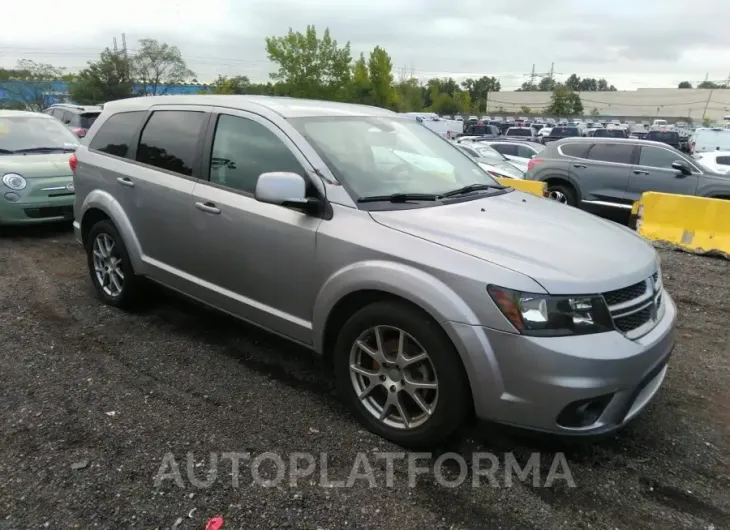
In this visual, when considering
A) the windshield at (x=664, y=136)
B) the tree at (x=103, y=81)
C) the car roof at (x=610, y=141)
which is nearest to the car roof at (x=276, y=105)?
the car roof at (x=610, y=141)

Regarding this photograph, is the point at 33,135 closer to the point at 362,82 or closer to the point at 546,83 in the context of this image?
the point at 362,82

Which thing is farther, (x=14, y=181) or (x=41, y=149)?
(x=41, y=149)

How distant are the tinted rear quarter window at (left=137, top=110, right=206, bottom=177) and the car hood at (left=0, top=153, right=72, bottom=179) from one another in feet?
11.9

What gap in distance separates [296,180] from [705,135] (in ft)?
90.7

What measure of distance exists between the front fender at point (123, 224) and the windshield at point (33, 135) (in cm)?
404

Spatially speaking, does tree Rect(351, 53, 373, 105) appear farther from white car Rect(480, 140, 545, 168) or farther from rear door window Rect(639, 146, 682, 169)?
rear door window Rect(639, 146, 682, 169)

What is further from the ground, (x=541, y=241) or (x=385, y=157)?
(x=385, y=157)

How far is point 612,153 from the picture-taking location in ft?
34.2

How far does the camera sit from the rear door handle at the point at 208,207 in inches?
144

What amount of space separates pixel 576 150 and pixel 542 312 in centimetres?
924

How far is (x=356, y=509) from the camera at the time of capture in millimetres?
2535

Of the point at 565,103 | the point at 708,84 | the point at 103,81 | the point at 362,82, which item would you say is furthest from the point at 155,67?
the point at 708,84

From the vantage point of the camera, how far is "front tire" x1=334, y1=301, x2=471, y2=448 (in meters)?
2.66

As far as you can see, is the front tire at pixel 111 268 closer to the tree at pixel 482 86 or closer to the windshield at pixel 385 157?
A: the windshield at pixel 385 157
